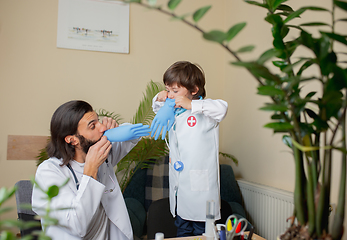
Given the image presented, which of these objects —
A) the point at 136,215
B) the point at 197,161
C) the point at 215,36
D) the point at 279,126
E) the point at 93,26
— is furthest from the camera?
the point at 93,26

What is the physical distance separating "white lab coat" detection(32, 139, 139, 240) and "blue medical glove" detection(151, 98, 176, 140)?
1.34ft

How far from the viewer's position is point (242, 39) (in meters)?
2.77

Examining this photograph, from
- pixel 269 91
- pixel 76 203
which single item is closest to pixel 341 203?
pixel 269 91

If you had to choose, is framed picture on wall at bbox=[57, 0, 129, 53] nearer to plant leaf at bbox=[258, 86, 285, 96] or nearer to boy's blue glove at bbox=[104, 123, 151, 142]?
boy's blue glove at bbox=[104, 123, 151, 142]

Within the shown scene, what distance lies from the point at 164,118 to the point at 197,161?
0.33m

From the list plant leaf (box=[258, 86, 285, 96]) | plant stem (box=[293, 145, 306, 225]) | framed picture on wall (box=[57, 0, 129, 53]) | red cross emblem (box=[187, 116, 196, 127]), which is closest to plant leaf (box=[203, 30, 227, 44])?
plant leaf (box=[258, 86, 285, 96])

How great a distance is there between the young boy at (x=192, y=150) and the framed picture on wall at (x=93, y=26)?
1.20 m

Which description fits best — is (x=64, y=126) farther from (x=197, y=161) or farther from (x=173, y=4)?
(x=173, y=4)

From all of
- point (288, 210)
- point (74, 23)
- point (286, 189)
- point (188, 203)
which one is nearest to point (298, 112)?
point (188, 203)

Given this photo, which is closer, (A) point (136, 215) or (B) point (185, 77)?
(B) point (185, 77)

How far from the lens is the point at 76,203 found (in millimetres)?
1186

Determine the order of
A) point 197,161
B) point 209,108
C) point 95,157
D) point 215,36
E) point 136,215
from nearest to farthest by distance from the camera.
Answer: point 215,36 → point 95,157 → point 209,108 → point 197,161 → point 136,215

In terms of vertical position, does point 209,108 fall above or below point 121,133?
above

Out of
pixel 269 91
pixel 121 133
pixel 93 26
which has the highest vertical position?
pixel 93 26
